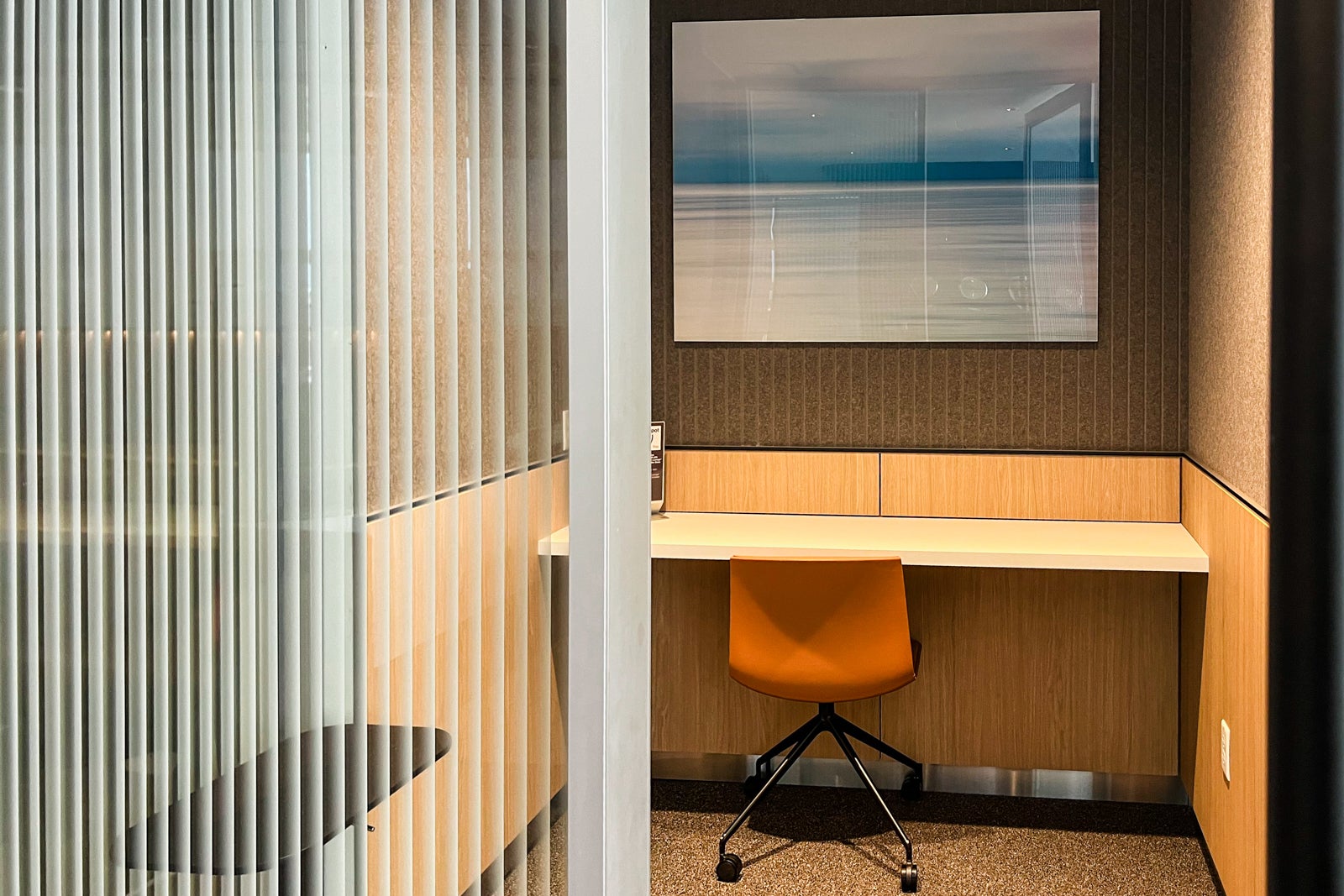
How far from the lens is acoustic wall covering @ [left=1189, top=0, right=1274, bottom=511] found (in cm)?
226

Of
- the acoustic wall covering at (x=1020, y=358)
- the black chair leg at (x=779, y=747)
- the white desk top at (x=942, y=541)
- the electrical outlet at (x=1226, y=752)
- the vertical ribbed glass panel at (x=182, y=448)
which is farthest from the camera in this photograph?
the acoustic wall covering at (x=1020, y=358)

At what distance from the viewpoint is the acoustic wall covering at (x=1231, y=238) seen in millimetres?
2258

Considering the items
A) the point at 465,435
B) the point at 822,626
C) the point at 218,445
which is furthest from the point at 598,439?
the point at 822,626

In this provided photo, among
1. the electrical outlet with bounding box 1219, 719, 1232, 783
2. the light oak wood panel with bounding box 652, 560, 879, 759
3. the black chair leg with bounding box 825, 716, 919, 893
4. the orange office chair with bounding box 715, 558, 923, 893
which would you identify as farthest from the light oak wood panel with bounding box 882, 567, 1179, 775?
the electrical outlet with bounding box 1219, 719, 1232, 783

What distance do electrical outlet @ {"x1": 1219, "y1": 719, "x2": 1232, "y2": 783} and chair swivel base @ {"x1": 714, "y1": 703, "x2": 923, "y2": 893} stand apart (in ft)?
2.42

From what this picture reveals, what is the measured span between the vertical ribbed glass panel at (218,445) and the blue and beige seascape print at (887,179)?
→ 280 centimetres

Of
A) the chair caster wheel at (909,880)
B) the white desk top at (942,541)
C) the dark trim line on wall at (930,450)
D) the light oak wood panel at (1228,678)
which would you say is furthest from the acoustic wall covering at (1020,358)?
the chair caster wheel at (909,880)

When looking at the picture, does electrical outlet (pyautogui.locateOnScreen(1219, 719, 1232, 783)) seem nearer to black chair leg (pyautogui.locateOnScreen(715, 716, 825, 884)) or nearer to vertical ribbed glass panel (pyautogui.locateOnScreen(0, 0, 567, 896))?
black chair leg (pyautogui.locateOnScreen(715, 716, 825, 884))

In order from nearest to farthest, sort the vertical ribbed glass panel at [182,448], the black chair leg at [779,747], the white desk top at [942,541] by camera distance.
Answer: the vertical ribbed glass panel at [182,448]
the white desk top at [942,541]
the black chair leg at [779,747]

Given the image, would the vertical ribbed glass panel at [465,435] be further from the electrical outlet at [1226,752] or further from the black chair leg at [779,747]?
the black chair leg at [779,747]

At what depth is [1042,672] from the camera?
135 inches

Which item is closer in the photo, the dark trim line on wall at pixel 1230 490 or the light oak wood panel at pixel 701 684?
the dark trim line on wall at pixel 1230 490

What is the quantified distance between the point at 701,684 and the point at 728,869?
82 cm

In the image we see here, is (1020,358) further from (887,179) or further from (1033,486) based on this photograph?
(887,179)
